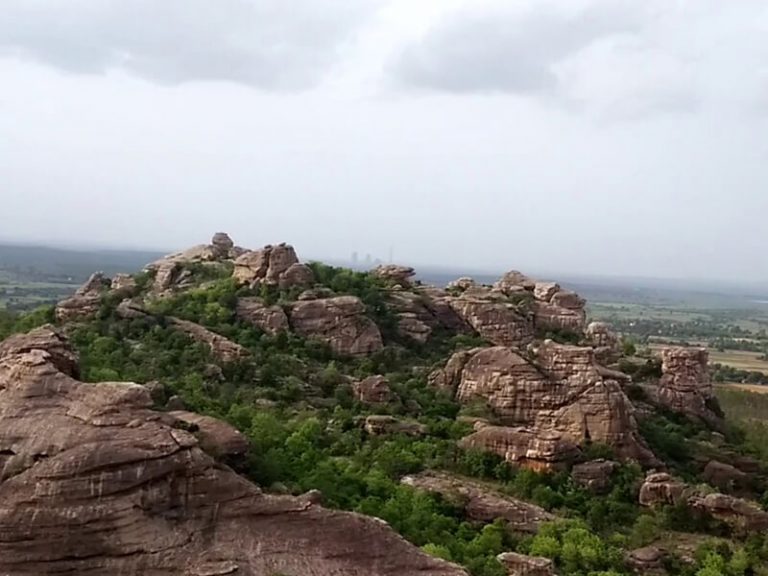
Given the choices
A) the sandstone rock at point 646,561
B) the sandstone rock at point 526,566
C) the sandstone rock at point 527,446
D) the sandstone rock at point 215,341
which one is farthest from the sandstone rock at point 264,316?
the sandstone rock at point 526,566

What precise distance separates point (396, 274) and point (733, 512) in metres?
19.8

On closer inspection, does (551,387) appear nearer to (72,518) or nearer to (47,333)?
(47,333)

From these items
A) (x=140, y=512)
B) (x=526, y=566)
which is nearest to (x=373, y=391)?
(x=526, y=566)

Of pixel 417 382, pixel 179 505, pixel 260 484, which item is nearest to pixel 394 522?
pixel 260 484

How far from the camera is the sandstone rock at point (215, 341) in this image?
1292 inches

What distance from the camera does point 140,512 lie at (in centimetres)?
1589

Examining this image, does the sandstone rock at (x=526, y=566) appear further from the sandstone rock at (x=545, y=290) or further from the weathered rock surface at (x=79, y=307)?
the sandstone rock at (x=545, y=290)

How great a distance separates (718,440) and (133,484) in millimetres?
23966

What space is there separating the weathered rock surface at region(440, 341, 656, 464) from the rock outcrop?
25.2 ft

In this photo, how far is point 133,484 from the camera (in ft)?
52.5

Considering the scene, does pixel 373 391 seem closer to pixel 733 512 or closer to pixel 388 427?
pixel 388 427

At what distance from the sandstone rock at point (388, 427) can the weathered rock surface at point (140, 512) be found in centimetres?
1214

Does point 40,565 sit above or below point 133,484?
below

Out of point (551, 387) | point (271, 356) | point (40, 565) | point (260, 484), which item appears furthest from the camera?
point (271, 356)
